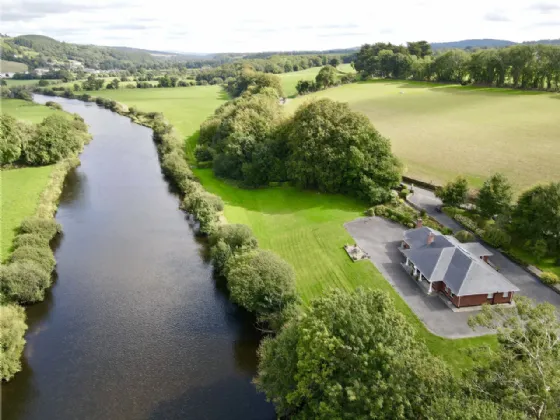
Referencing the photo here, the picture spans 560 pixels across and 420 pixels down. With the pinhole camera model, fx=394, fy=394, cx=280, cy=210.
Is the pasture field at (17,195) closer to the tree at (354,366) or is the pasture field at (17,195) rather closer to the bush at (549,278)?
the tree at (354,366)

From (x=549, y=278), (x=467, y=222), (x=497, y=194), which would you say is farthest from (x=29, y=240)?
(x=497, y=194)

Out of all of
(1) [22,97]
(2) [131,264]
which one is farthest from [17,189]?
(1) [22,97]

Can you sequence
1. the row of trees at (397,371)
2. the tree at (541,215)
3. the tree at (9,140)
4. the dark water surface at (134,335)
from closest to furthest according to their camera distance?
the row of trees at (397,371)
the dark water surface at (134,335)
the tree at (541,215)
the tree at (9,140)

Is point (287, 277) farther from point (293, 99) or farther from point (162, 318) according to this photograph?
point (293, 99)

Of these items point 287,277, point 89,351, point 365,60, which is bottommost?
point 89,351

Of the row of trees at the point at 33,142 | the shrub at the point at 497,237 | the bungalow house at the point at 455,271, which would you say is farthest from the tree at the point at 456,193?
the row of trees at the point at 33,142

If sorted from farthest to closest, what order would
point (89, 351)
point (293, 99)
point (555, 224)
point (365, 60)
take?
1. point (365, 60)
2. point (293, 99)
3. point (555, 224)
4. point (89, 351)
